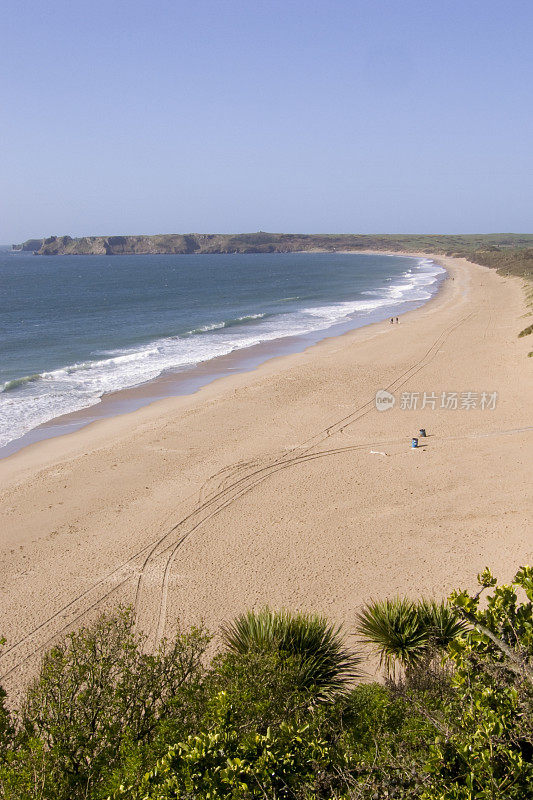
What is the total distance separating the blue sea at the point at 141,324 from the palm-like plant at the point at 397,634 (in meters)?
14.4

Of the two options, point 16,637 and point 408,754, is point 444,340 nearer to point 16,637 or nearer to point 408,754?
point 16,637

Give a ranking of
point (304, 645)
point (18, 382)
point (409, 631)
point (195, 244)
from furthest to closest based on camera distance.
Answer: point (195, 244), point (18, 382), point (409, 631), point (304, 645)

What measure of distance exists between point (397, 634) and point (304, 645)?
132 centimetres

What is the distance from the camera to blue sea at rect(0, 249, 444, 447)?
2498 cm

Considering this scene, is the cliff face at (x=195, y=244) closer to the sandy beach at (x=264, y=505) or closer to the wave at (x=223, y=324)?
the wave at (x=223, y=324)

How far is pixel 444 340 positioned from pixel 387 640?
24.9 metres

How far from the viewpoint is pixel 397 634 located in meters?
7.36

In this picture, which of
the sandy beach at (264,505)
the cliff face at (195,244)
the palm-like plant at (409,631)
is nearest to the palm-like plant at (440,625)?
the palm-like plant at (409,631)

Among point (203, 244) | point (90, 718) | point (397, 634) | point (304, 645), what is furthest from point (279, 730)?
point (203, 244)

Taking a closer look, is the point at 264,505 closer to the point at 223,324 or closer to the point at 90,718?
the point at 90,718

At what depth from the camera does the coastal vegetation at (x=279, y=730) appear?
376cm

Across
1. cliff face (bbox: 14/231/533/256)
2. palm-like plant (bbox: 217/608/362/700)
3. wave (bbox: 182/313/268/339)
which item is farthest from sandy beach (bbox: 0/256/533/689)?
cliff face (bbox: 14/231/533/256)

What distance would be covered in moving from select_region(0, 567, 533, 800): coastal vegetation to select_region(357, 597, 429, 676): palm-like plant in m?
0.91

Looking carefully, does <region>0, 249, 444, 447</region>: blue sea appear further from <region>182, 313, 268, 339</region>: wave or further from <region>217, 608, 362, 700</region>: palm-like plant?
<region>217, 608, 362, 700</region>: palm-like plant
